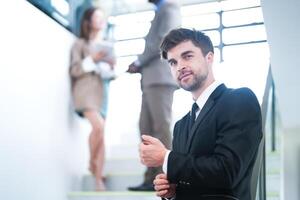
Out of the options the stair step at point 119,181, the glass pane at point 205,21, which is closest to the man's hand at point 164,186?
the glass pane at point 205,21

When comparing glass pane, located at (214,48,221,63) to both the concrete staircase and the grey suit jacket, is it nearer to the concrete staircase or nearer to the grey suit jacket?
the grey suit jacket

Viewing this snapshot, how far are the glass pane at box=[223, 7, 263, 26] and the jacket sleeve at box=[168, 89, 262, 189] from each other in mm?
519

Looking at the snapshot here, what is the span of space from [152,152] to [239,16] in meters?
0.72

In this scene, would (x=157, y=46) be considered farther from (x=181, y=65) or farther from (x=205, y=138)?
(x=205, y=138)

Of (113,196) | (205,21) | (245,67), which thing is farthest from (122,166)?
(205,21)

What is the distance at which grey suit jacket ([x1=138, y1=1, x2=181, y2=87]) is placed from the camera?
1646 mm

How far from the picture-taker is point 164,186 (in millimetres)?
1010

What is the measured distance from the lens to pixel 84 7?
2.89 meters

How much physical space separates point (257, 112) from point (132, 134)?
90.2 inches

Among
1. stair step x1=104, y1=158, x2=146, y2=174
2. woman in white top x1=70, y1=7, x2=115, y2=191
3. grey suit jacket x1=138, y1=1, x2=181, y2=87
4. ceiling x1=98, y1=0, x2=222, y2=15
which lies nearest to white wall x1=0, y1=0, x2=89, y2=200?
woman in white top x1=70, y1=7, x2=115, y2=191

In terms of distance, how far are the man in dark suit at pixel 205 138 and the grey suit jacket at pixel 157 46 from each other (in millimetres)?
580

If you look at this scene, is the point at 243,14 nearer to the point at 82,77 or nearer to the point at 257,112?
the point at 257,112

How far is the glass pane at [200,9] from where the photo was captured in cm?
141

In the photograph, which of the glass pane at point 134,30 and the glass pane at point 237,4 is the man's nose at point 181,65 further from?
the glass pane at point 134,30
